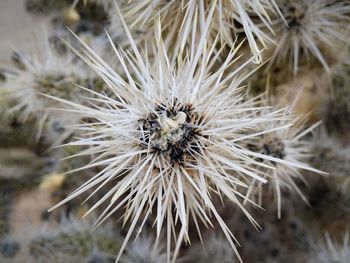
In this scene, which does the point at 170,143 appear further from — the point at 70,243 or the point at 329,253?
the point at 329,253

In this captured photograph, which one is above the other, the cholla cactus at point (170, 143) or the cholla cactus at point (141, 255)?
the cholla cactus at point (170, 143)

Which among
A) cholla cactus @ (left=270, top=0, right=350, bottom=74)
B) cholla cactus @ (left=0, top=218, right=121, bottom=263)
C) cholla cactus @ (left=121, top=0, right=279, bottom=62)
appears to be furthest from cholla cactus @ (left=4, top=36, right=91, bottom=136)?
cholla cactus @ (left=270, top=0, right=350, bottom=74)

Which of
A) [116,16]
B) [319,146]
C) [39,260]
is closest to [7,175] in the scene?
[39,260]

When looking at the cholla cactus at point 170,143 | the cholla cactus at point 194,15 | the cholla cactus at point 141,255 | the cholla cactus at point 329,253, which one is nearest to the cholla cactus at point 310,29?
the cholla cactus at point 194,15

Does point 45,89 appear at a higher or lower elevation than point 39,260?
higher

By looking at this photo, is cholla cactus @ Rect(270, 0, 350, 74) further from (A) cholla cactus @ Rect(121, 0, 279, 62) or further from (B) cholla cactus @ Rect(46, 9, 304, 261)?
(B) cholla cactus @ Rect(46, 9, 304, 261)

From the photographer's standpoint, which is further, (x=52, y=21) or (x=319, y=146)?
(x=52, y=21)

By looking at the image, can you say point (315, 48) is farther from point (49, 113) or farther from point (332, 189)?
point (49, 113)

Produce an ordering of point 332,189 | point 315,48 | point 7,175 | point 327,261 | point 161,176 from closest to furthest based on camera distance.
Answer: point 161,176 < point 315,48 < point 327,261 < point 332,189 < point 7,175

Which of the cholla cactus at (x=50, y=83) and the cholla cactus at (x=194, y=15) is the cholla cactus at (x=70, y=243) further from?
the cholla cactus at (x=194, y=15)
